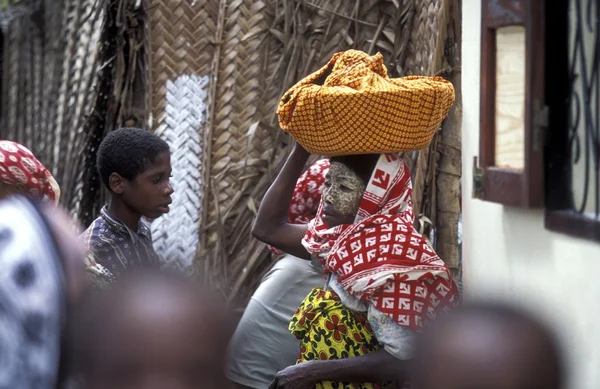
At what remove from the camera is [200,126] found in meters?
4.98

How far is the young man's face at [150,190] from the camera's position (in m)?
3.44

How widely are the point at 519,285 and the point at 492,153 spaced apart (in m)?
0.39

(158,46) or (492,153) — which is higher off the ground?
(158,46)

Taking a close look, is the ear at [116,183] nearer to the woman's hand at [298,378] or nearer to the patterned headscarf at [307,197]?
the patterned headscarf at [307,197]

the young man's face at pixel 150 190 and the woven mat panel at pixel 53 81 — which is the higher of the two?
the woven mat panel at pixel 53 81

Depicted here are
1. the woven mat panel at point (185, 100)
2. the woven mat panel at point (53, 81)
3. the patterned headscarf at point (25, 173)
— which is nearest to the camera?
the patterned headscarf at point (25, 173)

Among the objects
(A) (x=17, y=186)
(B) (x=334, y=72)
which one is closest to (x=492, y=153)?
(B) (x=334, y=72)

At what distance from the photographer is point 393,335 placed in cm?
253

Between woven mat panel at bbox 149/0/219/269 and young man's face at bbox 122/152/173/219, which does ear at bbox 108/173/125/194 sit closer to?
young man's face at bbox 122/152/173/219

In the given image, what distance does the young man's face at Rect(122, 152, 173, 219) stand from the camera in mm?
3443

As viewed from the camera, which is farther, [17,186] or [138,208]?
[138,208]

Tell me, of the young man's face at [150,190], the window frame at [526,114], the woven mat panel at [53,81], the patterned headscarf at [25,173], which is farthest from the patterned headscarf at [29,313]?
the woven mat panel at [53,81]

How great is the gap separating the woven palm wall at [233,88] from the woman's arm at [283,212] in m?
1.33

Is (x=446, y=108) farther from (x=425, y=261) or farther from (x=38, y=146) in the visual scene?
(x=38, y=146)
